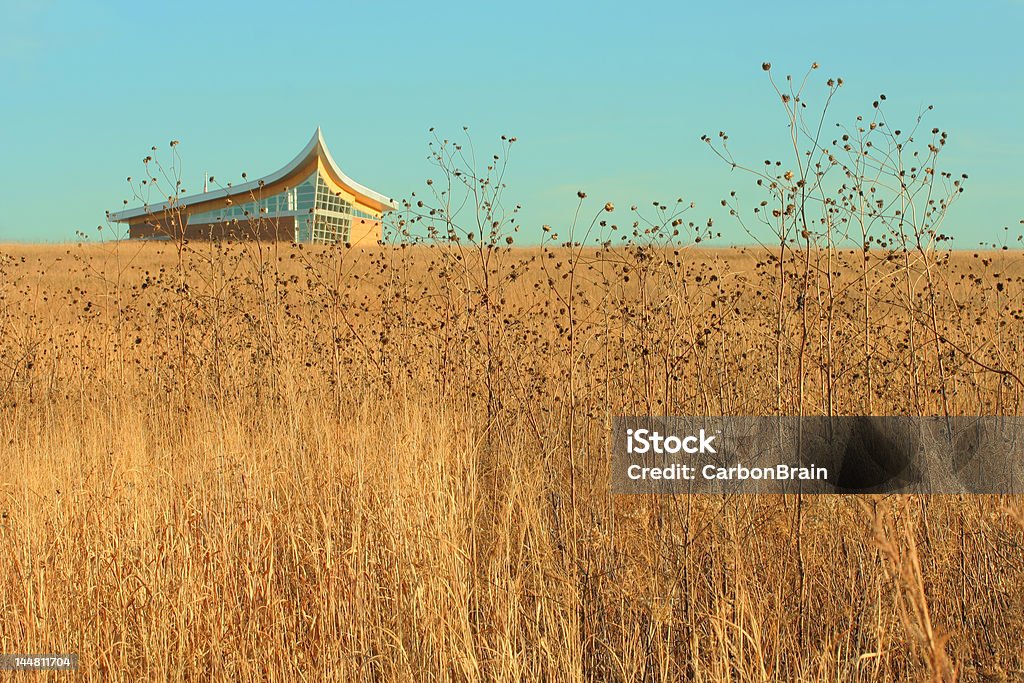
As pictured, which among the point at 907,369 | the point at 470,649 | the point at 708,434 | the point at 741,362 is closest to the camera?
the point at 470,649

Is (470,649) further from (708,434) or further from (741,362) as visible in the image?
(741,362)

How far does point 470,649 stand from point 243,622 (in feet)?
2.78

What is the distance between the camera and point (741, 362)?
16.1 feet

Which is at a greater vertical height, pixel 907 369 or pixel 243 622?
pixel 907 369

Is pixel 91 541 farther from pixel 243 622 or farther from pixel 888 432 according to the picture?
pixel 888 432

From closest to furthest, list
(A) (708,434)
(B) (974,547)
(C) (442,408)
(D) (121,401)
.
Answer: (B) (974,547), (A) (708,434), (C) (442,408), (D) (121,401)

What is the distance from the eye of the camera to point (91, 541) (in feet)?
10.9

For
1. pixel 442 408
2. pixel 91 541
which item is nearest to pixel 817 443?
pixel 442 408

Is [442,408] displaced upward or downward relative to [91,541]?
upward

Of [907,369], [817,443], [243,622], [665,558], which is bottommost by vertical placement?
[243,622]

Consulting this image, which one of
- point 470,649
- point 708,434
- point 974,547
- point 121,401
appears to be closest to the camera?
point 470,649

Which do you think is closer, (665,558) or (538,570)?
(665,558)

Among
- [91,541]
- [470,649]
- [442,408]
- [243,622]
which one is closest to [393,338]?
[442,408]

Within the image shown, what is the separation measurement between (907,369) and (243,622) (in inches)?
121
